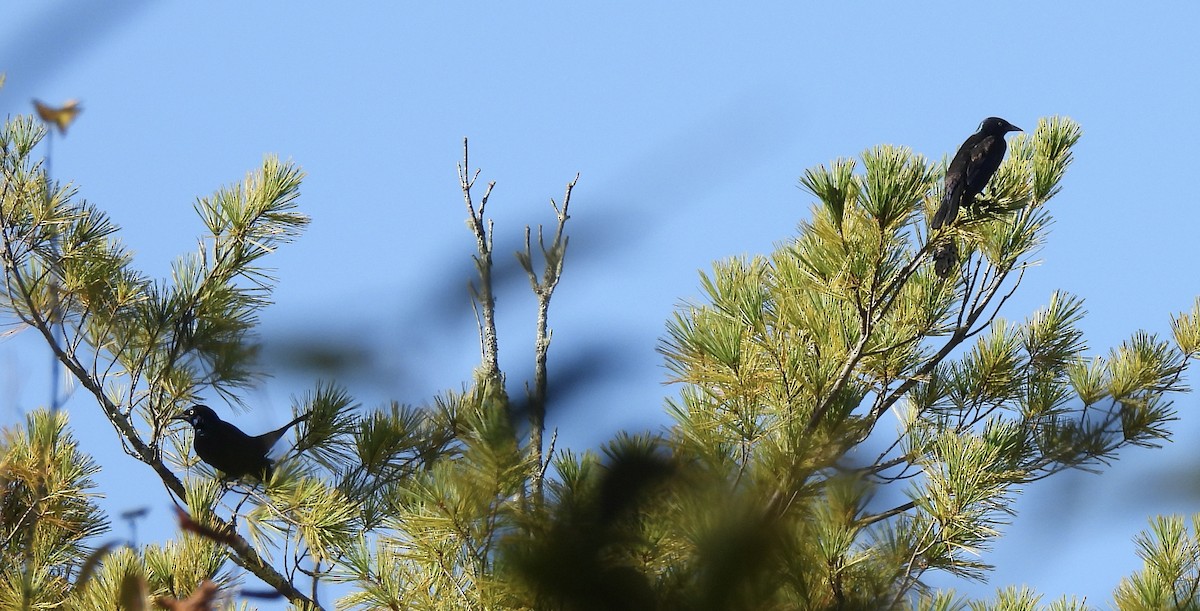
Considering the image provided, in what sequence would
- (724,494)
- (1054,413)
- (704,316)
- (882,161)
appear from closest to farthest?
(724,494)
(882,161)
(704,316)
(1054,413)

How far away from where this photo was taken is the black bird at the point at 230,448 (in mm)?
3584

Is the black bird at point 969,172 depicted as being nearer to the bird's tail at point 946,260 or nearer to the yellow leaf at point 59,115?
the bird's tail at point 946,260

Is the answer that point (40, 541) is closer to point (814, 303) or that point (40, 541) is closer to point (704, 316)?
point (704, 316)

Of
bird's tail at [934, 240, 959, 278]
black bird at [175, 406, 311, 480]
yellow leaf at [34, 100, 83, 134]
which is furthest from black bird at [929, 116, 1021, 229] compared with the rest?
yellow leaf at [34, 100, 83, 134]

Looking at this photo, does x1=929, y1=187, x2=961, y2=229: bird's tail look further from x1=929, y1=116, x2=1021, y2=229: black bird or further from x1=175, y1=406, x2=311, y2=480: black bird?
x1=175, y1=406, x2=311, y2=480: black bird

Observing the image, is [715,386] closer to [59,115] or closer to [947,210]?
[947,210]

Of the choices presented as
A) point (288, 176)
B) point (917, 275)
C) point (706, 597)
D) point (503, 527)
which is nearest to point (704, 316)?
point (917, 275)

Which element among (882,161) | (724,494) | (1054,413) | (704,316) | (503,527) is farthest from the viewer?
(1054,413)

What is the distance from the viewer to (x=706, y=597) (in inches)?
32.9

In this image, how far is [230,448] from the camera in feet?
11.9

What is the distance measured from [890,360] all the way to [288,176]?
5.72ft

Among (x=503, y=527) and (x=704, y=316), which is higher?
(x=704, y=316)

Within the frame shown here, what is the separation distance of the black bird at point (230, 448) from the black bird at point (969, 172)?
1843mm

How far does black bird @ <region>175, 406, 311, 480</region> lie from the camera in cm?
358
